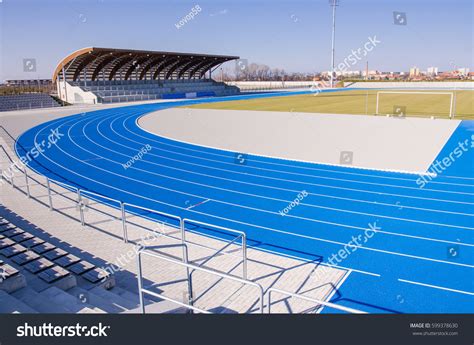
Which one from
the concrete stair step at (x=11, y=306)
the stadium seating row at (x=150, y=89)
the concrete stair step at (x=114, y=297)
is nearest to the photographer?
the concrete stair step at (x=11, y=306)

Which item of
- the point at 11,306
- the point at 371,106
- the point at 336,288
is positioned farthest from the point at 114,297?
the point at 371,106

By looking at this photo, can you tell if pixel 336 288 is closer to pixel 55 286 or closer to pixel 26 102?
pixel 55 286

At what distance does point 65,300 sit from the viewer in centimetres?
487

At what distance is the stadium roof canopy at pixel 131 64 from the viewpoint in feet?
146

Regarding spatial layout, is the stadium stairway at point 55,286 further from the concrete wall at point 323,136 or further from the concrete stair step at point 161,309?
the concrete wall at point 323,136

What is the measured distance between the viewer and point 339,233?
25.8 ft

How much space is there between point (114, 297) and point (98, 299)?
0.79 ft

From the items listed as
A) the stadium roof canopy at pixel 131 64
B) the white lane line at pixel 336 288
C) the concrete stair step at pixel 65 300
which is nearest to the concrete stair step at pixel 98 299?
the concrete stair step at pixel 65 300

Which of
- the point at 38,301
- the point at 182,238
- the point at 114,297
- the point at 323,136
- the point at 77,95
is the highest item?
the point at 77,95

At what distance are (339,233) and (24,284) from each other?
600 centimetres

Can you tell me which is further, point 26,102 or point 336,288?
point 26,102

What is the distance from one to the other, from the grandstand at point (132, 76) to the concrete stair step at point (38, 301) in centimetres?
4046

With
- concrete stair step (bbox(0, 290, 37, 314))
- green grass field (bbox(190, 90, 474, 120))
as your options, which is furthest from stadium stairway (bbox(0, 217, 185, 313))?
green grass field (bbox(190, 90, 474, 120))
